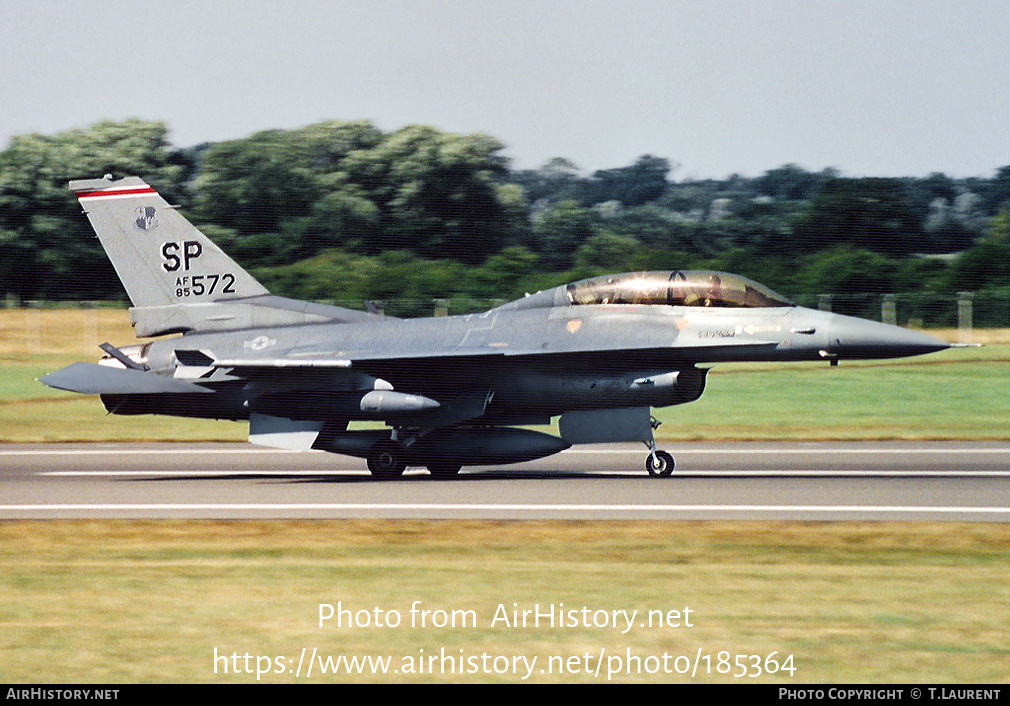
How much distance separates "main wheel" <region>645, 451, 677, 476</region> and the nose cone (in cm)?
254

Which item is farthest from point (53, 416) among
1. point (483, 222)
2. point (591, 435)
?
point (483, 222)

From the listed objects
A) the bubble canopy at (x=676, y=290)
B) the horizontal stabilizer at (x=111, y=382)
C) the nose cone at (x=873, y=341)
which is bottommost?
the horizontal stabilizer at (x=111, y=382)

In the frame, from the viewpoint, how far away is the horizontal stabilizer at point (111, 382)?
1598cm

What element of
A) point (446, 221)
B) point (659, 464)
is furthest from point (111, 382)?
point (446, 221)

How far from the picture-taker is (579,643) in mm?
7172

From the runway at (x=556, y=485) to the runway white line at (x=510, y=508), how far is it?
0.6 inches

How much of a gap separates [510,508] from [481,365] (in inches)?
128

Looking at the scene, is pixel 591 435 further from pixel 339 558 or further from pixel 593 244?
pixel 593 244

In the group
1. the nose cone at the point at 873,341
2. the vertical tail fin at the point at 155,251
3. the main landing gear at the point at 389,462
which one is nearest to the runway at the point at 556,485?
the main landing gear at the point at 389,462

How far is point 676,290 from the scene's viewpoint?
1565 centimetres

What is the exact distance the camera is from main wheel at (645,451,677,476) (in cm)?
1603

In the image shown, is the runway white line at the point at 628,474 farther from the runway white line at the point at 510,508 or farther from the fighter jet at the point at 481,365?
the runway white line at the point at 510,508

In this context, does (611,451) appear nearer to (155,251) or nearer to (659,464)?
(659,464)

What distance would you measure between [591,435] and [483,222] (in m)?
28.0
